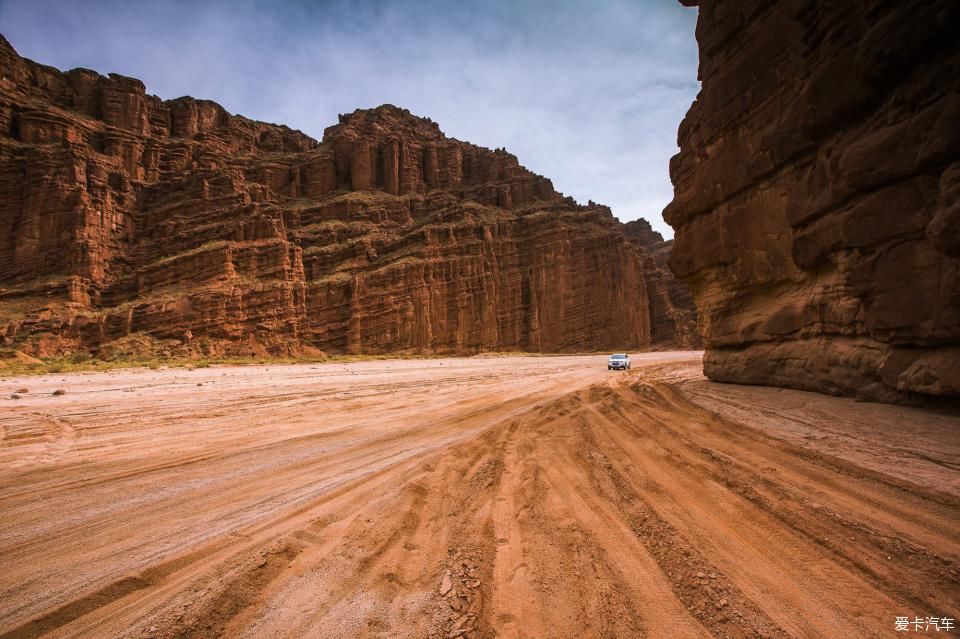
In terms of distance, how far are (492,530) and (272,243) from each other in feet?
177

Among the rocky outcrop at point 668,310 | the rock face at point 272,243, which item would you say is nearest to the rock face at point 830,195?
the rock face at point 272,243

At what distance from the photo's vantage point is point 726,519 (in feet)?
9.85

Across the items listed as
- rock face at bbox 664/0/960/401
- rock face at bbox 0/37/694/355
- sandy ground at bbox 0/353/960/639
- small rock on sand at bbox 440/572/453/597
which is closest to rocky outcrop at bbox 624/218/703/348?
rock face at bbox 0/37/694/355

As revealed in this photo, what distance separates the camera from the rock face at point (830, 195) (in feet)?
18.7

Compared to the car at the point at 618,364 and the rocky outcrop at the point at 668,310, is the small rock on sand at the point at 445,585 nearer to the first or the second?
the car at the point at 618,364

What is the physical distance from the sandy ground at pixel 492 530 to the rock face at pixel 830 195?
1742 mm

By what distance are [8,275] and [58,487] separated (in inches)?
2539

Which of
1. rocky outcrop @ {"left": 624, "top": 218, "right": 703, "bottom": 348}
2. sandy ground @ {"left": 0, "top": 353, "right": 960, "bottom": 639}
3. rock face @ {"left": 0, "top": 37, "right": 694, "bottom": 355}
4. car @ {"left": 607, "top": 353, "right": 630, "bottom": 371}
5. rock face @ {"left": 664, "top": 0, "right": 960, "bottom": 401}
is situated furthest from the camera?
rocky outcrop @ {"left": 624, "top": 218, "right": 703, "bottom": 348}

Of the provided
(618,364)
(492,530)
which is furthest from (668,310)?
(492,530)

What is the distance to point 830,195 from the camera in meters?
7.56

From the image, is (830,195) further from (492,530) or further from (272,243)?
(272,243)

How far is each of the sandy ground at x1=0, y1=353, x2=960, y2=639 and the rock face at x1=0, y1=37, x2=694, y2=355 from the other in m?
41.7

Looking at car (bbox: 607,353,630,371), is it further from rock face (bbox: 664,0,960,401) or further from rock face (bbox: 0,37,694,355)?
rock face (bbox: 0,37,694,355)

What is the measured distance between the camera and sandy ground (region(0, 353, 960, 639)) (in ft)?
6.69
